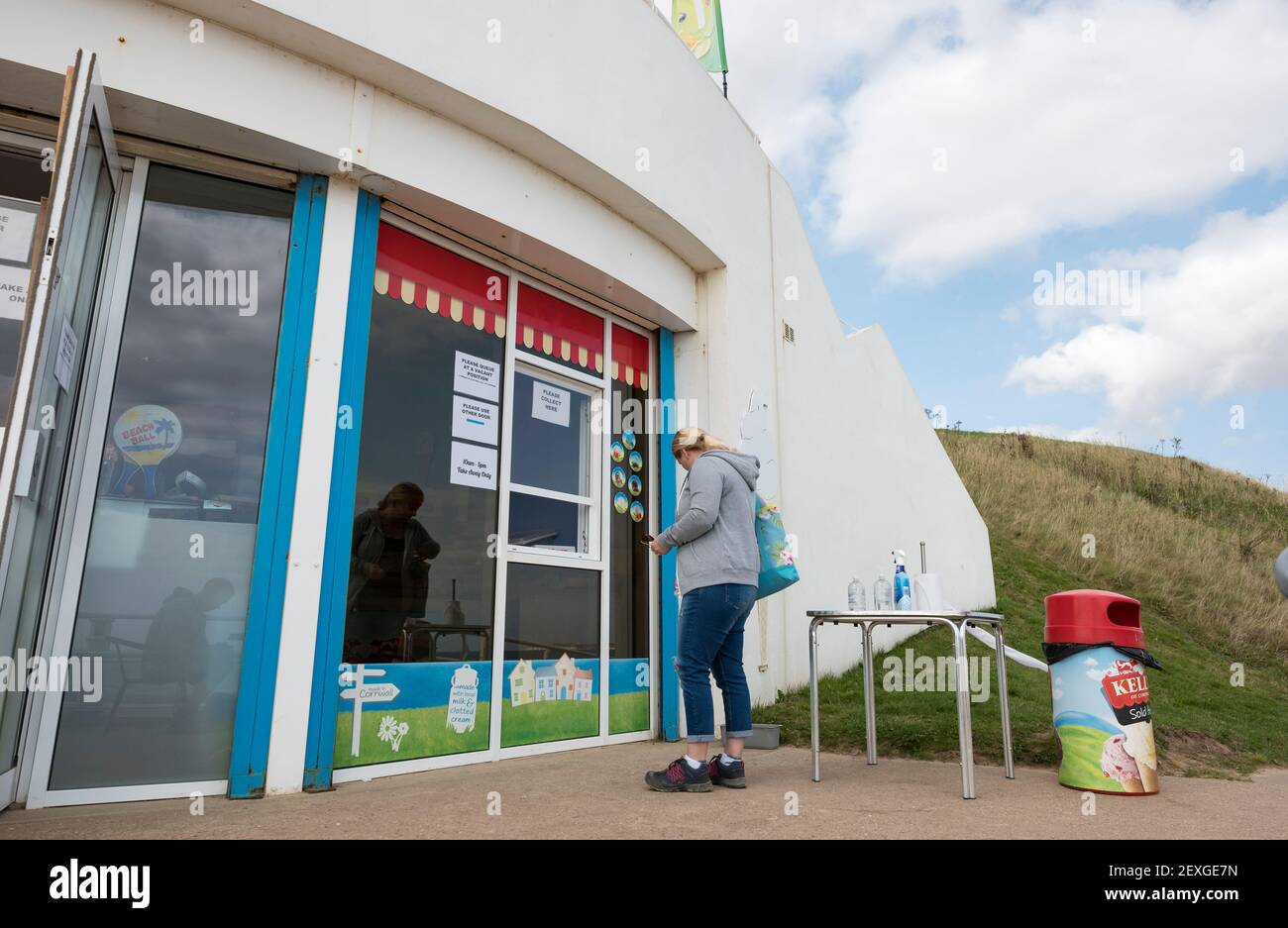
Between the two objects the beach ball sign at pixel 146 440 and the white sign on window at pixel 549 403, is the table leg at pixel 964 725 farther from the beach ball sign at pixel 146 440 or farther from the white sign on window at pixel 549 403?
the beach ball sign at pixel 146 440

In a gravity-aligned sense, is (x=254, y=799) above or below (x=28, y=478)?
below

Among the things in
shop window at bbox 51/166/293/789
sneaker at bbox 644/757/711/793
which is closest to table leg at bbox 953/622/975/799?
sneaker at bbox 644/757/711/793

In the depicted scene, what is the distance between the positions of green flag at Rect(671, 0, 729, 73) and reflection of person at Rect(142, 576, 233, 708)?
23.2ft

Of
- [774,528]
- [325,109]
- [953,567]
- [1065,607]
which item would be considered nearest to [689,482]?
[774,528]

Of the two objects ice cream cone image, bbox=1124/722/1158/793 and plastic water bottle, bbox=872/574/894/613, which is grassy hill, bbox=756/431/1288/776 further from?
plastic water bottle, bbox=872/574/894/613

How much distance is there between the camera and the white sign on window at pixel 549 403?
5.59m

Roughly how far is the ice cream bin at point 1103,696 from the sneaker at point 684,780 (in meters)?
1.84

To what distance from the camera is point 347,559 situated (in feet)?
13.6

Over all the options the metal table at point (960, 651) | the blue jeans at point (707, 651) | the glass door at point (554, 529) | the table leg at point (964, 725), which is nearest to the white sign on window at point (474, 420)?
the glass door at point (554, 529)

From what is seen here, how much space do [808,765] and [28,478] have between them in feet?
13.3

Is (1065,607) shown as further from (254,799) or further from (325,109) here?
(325,109)

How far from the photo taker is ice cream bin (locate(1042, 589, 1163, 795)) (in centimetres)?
405
